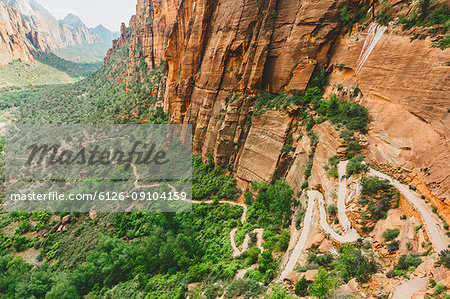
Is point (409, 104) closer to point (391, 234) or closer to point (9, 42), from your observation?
point (391, 234)

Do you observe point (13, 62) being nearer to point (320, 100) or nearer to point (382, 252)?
point (320, 100)

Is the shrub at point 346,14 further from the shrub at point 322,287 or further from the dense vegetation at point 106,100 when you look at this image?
the dense vegetation at point 106,100

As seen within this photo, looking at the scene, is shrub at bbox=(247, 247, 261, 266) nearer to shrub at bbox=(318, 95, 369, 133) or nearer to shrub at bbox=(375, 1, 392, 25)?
shrub at bbox=(318, 95, 369, 133)

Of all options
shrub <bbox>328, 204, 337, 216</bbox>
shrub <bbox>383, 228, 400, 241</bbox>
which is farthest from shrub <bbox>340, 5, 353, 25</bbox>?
shrub <bbox>383, 228, 400, 241</bbox>

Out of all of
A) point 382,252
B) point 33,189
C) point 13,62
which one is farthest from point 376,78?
point 13,62

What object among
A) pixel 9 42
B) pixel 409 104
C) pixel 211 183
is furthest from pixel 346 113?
pixel 9 42

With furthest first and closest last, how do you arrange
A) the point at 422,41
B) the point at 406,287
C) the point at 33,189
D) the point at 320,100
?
the point at 33,189 → the point at 320,100 → the point at 422,41 → the point at 406,287
